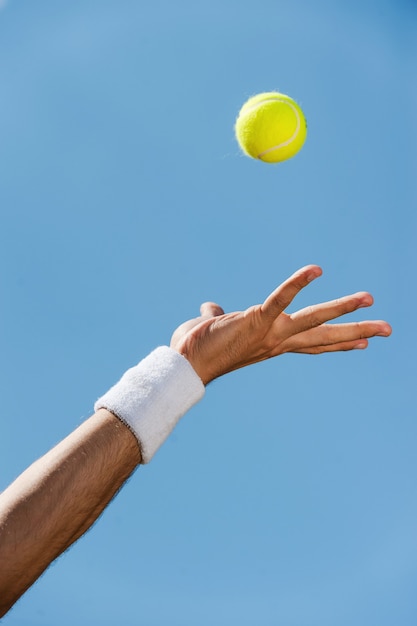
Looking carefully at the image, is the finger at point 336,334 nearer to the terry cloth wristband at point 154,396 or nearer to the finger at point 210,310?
the finger at point 210,310

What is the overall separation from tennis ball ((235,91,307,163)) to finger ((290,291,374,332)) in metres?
2.43

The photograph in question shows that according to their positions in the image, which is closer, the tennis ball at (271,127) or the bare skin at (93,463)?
the bare skin at (93,463)

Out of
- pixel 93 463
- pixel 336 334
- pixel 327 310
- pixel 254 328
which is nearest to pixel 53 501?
pixel 93 463

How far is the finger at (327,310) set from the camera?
216 centimetres

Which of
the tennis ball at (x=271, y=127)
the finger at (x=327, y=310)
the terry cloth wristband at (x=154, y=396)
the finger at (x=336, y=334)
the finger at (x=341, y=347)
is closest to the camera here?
the terry cloth wristband at (x=154, y=396)

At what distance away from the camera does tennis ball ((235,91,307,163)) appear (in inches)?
174

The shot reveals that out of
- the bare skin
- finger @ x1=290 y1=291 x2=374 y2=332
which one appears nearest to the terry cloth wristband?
the bare skin

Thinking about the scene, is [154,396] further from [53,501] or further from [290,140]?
[290,140]

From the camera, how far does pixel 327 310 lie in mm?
2158

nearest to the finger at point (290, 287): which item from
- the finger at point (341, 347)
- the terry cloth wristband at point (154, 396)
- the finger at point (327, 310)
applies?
the finger at point (327, 310)

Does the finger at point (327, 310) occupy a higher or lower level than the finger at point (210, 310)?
lower

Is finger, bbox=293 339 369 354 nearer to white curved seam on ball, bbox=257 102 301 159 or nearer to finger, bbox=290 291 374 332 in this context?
finger, bbox=290 291 374 332

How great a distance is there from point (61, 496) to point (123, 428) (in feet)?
0.95

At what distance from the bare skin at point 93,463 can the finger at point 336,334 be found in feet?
0.55
